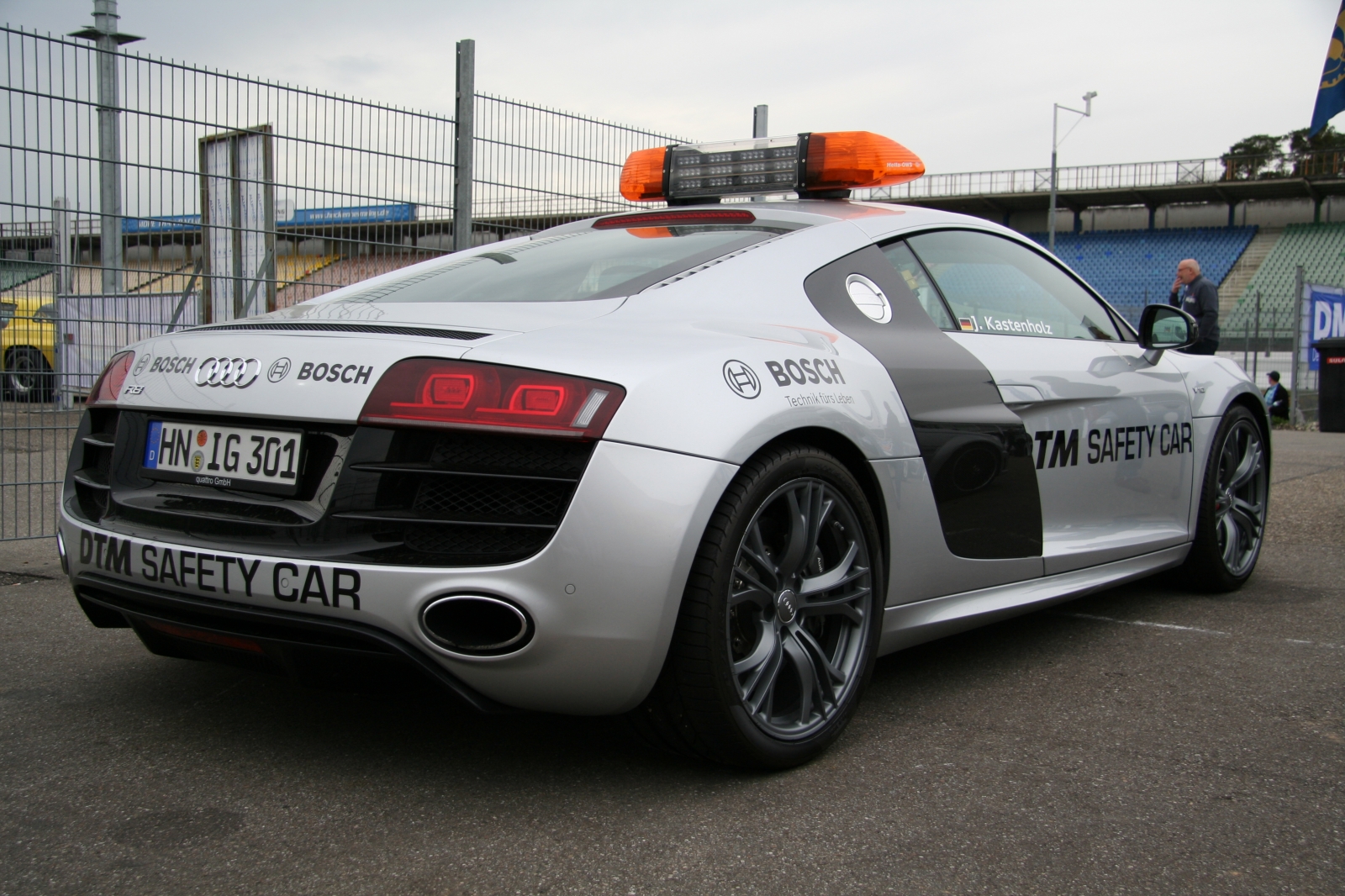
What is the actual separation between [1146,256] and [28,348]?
3922cm

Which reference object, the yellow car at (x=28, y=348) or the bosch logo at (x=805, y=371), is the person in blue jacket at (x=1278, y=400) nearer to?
the yellow car at (x=28, y=348)

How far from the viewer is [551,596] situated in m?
1.98

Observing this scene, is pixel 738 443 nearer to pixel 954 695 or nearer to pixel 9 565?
pixel 954 695

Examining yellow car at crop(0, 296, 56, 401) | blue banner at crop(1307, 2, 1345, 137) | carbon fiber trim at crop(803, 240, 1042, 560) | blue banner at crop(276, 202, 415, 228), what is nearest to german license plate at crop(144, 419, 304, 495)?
carbon fiber trim at crop(803, 240, 1042, 560)

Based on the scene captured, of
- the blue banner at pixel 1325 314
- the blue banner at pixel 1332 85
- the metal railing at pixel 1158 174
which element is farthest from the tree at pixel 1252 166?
the blue banner at pixel 1332 85

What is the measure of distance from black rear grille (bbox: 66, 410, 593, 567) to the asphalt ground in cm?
49

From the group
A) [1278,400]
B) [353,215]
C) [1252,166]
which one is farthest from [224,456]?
[1252,166]

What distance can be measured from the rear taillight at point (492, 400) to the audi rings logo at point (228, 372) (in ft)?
1.03

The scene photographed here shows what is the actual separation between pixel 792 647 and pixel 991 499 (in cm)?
84

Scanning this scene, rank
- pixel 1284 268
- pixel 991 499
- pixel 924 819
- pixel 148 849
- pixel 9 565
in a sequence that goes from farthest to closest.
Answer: pixel 1284 268 → pixel 9 565 → pixel 991 499 → pixel 924 819 → pixel 148 849

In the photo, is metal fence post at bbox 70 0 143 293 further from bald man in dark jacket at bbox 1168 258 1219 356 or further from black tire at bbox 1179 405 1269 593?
bald man in dark jacket at bbox 1168 258 1219 356

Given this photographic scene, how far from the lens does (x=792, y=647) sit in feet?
7.77

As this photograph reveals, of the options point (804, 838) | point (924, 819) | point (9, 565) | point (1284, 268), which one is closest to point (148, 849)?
point (804, 838)

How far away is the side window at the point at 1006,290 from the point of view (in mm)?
3168
